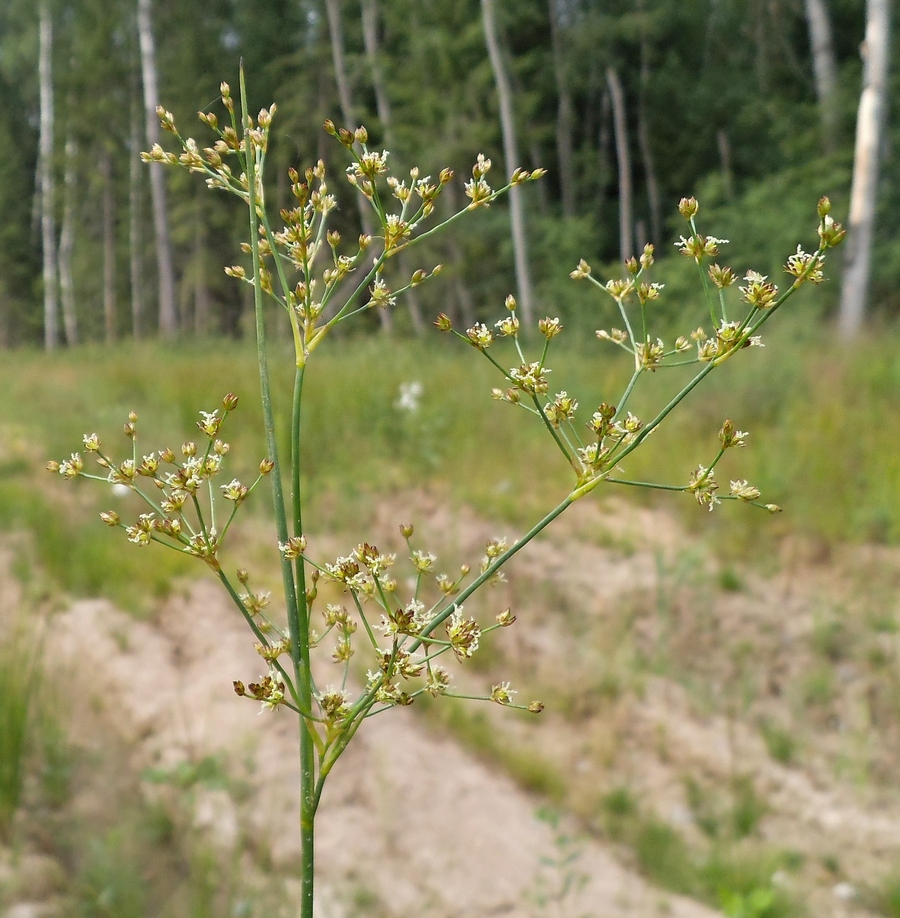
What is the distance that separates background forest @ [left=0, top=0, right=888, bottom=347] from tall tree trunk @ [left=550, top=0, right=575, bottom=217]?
2.9 inches

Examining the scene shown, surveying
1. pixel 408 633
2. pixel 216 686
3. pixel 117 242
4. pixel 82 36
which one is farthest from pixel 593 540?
pixel 117 242

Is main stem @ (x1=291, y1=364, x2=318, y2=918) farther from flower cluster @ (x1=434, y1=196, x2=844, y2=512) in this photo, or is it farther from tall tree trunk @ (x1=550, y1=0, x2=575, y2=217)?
tall tree trunk @ (x1=550, y1=0, x2=575, y2=217)

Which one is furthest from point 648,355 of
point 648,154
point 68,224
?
point 68,224

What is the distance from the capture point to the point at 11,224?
24.3m

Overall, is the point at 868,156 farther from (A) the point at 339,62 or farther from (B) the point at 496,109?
(A) the point at 339,62

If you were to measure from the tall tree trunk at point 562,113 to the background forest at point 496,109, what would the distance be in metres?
0.07

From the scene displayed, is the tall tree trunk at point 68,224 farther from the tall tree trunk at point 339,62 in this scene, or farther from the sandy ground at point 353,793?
the sandy ground at point 353,793

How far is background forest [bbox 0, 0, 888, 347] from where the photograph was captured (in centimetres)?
1202

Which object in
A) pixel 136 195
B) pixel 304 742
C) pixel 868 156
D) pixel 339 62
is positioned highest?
pixel 136 195

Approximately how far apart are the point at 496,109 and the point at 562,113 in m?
3.24

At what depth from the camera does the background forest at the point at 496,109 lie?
1202 centimetres

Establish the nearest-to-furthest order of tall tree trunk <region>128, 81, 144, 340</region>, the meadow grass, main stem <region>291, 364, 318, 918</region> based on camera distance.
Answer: main stem <region>291, 364, 318, 918</region>
the meadow grass
tall tree trunk <region>128, 81, 144, 340</region>

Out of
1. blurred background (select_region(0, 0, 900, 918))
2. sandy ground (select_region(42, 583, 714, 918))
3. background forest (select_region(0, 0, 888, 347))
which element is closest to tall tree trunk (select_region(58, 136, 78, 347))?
background forest (select_region(0, 0, 888, 347))

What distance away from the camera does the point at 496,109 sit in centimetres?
1533
